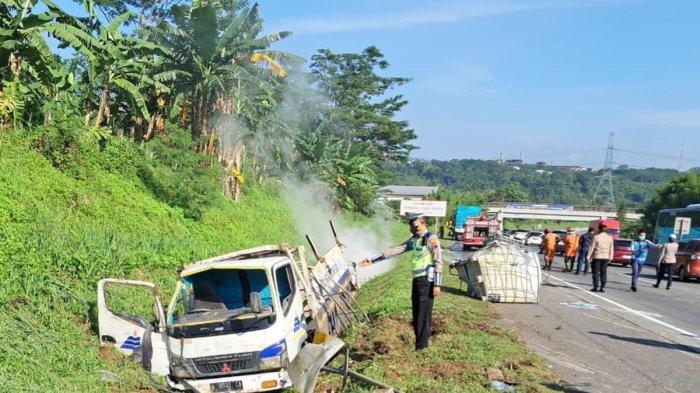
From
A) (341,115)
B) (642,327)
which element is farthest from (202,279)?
(341,115)

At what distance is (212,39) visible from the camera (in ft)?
81.4

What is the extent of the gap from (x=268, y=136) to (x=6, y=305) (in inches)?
986

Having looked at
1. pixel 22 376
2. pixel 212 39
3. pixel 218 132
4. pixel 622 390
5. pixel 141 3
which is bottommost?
pixel 22 376

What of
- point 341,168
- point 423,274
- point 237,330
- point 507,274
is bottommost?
point 237,330

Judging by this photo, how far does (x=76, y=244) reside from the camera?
1286 cm

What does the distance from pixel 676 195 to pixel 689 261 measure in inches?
2380

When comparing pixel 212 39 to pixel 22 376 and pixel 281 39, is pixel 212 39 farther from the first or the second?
pixel 22 376

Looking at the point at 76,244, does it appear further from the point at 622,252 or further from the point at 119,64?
the point at 622,252

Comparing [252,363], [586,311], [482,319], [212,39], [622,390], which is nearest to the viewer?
[622,390]

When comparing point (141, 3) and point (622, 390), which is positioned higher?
point (141, 3)

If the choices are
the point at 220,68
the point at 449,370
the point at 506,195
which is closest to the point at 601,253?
the point at 449,370

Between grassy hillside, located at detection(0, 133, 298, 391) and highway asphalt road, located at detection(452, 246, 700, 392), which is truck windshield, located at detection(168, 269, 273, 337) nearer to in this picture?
grassy hillside, located at detection(0, 133, 298, 391)

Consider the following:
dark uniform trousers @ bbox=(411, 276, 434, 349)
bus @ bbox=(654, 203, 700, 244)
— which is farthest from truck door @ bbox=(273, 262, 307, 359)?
bus @ bbox=(654, 203, 700, 244)

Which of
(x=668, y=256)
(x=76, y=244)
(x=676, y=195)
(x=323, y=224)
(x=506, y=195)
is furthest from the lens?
(x=506, y=195)
